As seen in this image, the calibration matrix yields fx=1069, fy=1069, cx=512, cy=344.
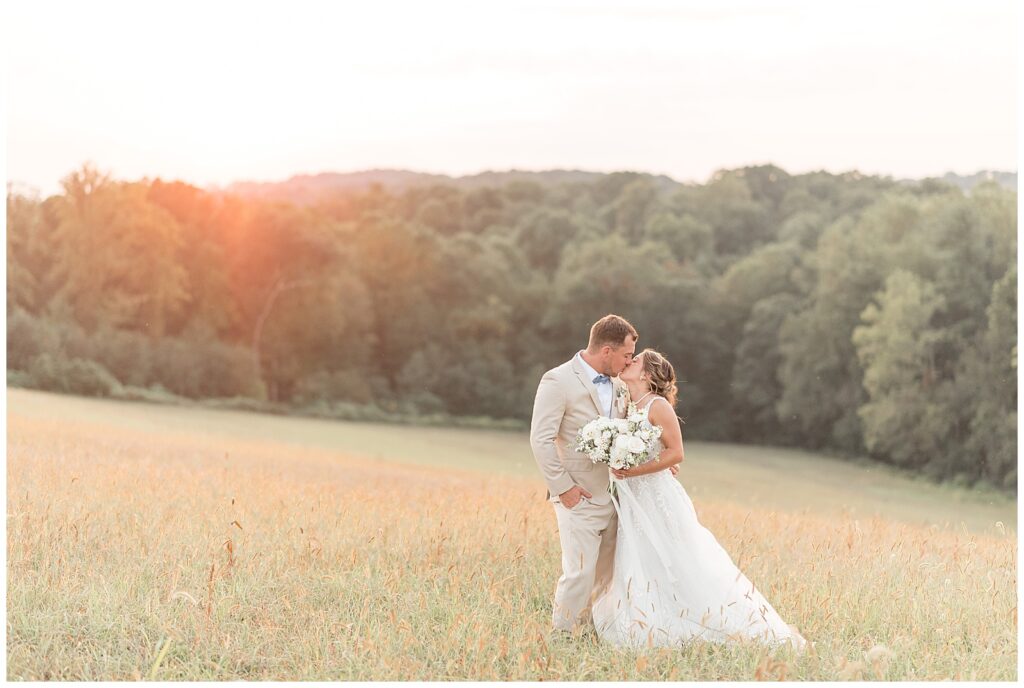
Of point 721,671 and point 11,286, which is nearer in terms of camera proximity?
point 721,671

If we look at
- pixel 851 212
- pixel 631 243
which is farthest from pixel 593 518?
pixel 631 243

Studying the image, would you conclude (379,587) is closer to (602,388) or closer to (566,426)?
(566,426)

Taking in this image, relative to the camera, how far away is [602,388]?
7.85 m

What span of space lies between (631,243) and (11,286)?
38.3 metres

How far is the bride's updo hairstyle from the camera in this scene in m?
7.80

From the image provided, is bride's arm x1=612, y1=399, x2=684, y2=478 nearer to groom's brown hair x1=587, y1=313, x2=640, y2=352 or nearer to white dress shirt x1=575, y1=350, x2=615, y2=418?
white dress shirt x1=575, y1=350, x2=615, y2=418

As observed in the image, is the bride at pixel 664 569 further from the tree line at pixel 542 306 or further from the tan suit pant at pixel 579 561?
the tree line at pixel 542 306

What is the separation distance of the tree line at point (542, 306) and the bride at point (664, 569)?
38.6 metres

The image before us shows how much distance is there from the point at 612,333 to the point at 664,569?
1757 millimetres

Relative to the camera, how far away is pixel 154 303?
55219mm

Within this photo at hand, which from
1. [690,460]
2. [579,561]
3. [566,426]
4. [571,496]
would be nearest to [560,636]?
[579,561]

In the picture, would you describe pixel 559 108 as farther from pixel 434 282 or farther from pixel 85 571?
pixel 85 571

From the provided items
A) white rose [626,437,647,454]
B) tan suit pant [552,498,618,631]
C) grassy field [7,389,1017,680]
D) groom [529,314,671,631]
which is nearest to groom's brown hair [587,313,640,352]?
groom [529,314,671,631]

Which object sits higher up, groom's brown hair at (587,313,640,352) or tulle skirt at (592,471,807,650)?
groom's brown hair at (587,313,640,352)
